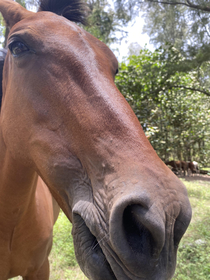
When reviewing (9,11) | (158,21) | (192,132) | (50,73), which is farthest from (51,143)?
(192,132)

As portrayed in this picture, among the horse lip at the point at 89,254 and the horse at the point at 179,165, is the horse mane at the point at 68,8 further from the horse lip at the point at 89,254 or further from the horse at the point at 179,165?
the horse at the point at 179,165

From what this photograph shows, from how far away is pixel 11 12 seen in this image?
1436 millimetres

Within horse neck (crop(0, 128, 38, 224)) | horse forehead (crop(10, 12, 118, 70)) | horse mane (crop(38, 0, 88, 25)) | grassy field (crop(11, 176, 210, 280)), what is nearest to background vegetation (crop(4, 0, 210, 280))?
grassy field (crop(11, 176, 210, 280))

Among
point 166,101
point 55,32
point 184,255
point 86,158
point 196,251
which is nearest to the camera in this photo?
point 86,158

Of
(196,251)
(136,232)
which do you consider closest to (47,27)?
(136,232)

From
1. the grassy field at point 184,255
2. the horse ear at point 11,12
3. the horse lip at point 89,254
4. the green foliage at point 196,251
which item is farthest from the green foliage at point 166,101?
the horse lip at point 89,254

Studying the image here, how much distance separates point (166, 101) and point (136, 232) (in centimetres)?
843

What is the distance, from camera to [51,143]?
99cm

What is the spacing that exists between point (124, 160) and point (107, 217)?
0.74 feet

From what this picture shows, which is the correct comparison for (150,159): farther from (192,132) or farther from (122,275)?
(192,132)

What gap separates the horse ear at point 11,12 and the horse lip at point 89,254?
1.39m

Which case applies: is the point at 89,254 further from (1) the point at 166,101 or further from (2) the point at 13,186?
(1) the point at 166,101

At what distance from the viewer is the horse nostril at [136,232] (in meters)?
0.71

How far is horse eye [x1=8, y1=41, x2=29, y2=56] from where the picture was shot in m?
1.15
